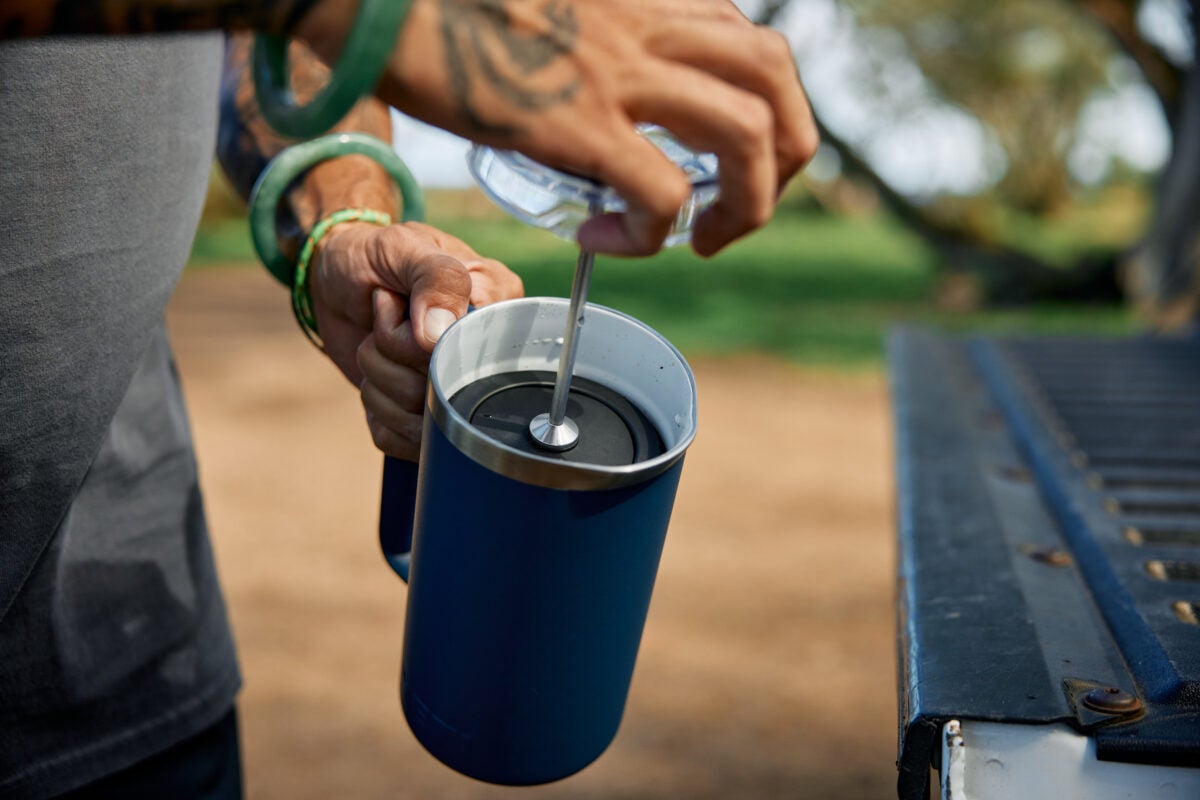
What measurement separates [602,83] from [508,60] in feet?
0.21

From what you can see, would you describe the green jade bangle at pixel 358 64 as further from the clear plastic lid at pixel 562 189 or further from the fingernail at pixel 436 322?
the fingernail at pixel 436 322

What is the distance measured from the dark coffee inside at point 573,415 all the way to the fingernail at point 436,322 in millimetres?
61

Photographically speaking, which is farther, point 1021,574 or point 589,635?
point 1021,574

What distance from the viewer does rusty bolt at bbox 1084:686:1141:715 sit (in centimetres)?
98

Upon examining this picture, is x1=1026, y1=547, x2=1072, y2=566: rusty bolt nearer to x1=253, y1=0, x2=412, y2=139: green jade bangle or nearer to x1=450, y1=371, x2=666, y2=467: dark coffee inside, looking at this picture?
x1=450, y1=371, x2=666, y2=467: dark coffee inside

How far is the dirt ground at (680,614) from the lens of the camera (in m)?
3.10

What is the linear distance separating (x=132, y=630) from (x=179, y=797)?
0.24 m

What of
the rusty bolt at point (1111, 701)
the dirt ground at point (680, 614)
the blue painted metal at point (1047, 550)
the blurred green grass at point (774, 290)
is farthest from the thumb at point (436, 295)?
the blurred green grass at point (774, 290)

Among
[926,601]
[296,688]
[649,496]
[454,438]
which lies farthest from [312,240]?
[296,688]

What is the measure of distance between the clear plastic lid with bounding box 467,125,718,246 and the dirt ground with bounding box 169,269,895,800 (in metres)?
2.41

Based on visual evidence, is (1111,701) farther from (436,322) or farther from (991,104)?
(991,104)

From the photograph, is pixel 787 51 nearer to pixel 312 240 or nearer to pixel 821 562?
pixel 312 240

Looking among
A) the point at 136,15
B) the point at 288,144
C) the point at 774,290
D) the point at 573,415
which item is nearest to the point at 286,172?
the point at 288,144

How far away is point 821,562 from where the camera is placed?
4430 millimetres
